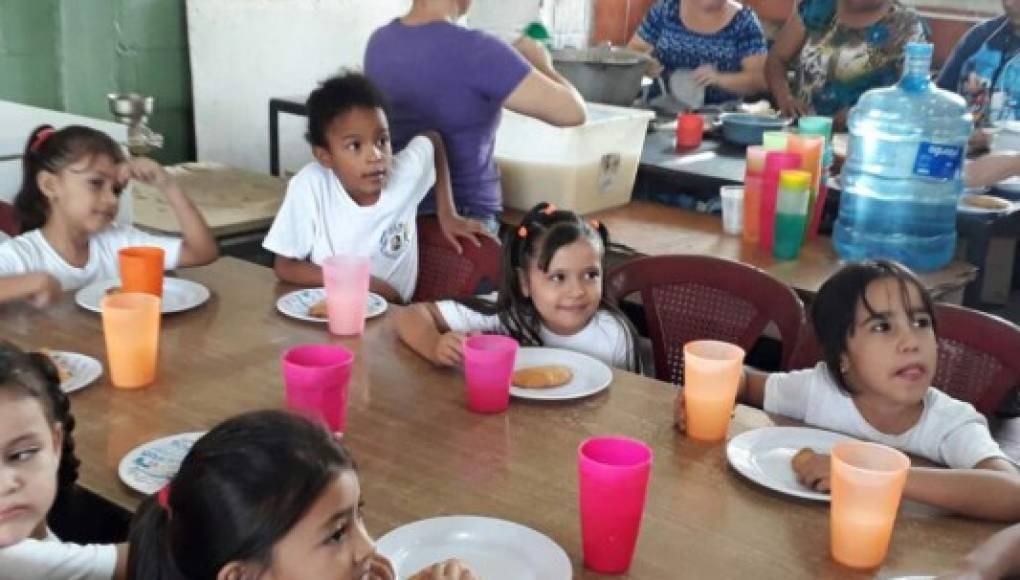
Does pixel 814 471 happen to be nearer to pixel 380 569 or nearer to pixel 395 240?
pixel 380 569

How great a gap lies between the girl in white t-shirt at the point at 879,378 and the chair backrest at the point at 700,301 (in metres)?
0.33

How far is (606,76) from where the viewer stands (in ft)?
12.6

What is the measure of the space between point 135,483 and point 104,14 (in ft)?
Result: 9.80

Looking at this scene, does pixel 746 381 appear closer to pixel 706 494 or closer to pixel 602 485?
pixel 706 494

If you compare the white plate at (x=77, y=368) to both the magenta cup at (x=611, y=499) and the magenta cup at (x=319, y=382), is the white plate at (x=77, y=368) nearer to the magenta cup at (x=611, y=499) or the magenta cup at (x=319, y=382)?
the magenta cup at (x=319, y=382)

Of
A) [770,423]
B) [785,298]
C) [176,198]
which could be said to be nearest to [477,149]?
[176,198]

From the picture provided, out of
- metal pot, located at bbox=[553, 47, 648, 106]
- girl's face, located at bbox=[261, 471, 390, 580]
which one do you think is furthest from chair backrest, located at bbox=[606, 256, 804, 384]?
metal pot, located at bbox=[553, 47, 648, 106]

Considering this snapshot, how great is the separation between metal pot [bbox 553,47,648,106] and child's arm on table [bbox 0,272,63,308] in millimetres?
2212

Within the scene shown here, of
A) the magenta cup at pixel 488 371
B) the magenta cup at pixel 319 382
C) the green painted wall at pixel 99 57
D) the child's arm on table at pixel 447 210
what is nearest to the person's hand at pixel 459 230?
the child's arm on table at pixel 447 210

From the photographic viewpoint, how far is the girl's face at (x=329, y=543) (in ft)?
3.62

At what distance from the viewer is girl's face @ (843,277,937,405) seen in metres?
1.68

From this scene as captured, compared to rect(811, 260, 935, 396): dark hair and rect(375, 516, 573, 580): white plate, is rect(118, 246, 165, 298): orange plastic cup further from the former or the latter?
rect(811, 260, 935, 396): dark hair

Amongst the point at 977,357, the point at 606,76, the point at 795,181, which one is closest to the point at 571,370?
the point at 977,357

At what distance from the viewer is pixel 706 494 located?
1.45 m
